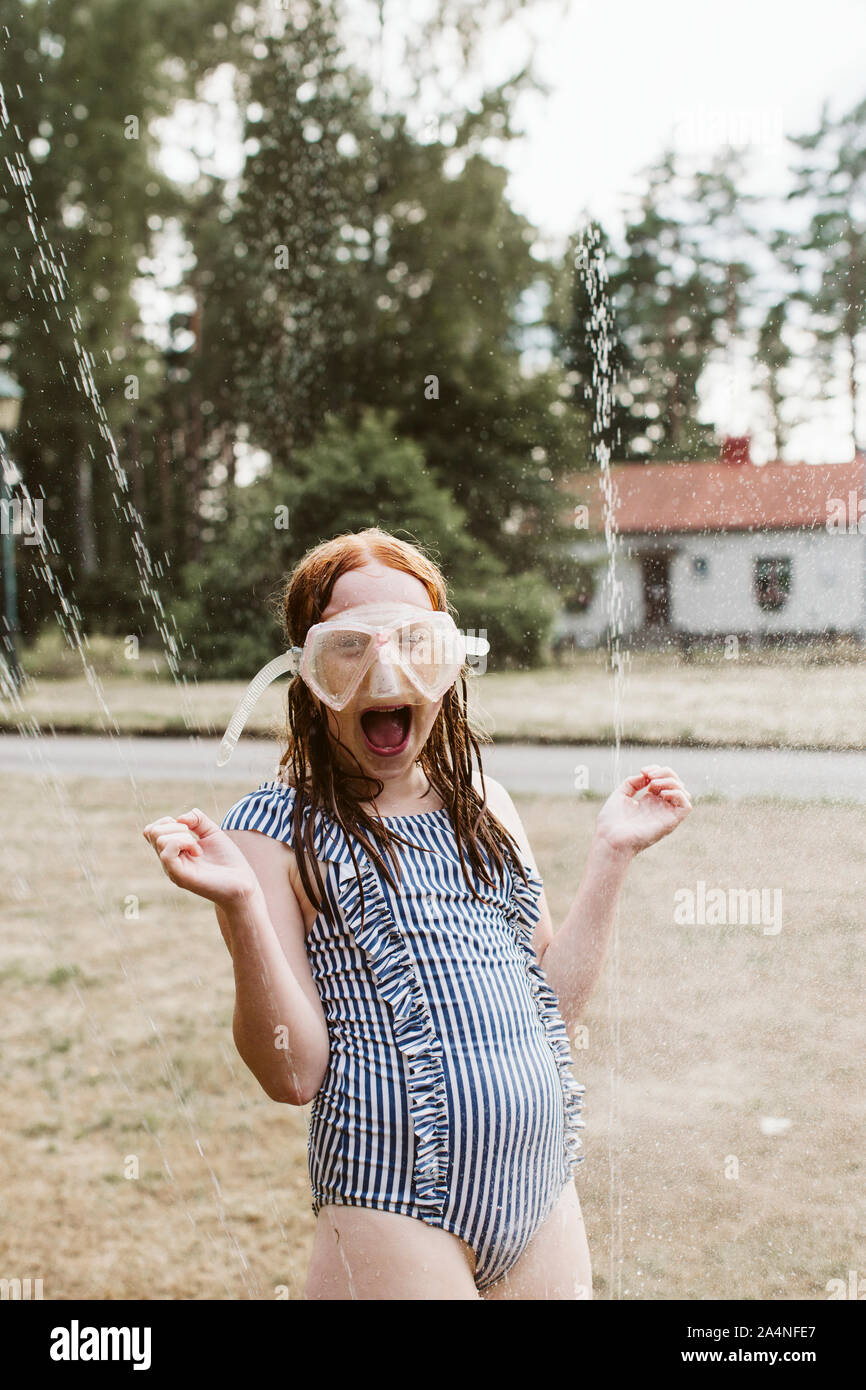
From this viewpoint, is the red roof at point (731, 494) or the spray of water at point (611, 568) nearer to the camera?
the spray of water at point (611, 568)

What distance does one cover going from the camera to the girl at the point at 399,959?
1.33 metres

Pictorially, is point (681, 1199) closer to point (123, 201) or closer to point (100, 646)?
point (100, 646)

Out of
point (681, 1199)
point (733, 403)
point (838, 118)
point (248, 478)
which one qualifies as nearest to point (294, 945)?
point (681, 1199)

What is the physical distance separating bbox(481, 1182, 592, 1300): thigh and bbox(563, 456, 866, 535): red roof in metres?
2.19

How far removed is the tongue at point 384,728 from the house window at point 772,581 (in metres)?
1.94

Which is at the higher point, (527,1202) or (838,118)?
(838,118)

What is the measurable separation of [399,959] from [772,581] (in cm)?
222

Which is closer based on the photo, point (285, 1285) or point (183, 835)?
point (183, 835)

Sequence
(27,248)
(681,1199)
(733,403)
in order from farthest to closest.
Answer: (27,248), (733,403), (681,1199)

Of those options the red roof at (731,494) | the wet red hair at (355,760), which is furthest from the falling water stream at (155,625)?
Answer: the wet red hair at (355,760)

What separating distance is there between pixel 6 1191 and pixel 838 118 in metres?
4.90

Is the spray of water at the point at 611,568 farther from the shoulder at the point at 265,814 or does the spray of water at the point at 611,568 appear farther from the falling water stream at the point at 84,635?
the shoulder at the point at 265,814

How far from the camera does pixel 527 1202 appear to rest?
138 cm

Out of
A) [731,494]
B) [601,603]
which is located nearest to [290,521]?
[601,603]
